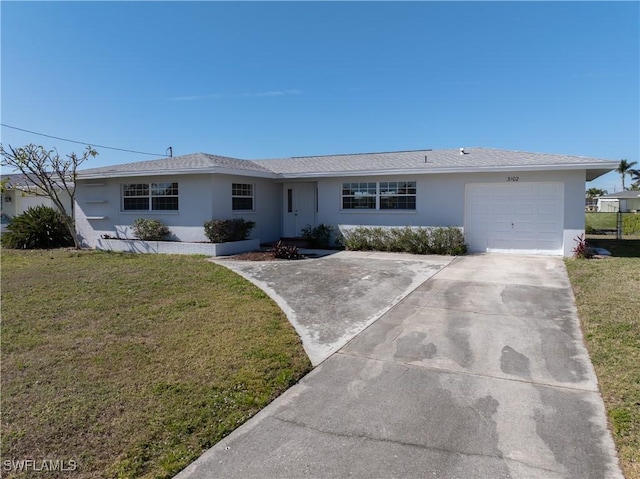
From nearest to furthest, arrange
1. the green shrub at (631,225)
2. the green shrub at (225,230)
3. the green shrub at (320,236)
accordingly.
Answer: the green shrub at (225,230)
the green shrub at (320,236)
the green shrub at (631,225)

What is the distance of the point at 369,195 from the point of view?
1557 cm

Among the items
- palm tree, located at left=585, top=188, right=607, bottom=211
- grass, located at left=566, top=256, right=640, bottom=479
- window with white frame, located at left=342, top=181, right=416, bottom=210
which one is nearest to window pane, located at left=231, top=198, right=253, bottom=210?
window with white frame, located at left=342, top=181, right=416, bottom=210

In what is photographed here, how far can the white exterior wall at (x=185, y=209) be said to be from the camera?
1456cm

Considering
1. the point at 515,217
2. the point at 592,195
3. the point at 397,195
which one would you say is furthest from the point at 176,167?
the point at 592,195

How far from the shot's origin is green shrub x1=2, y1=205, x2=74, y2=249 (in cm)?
1590

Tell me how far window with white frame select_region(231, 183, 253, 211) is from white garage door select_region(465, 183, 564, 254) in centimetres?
806

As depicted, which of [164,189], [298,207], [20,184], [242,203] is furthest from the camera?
[20,184]

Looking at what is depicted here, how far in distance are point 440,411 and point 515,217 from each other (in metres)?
11.4

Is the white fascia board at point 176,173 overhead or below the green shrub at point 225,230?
overhead

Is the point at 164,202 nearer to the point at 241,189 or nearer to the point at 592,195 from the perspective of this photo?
the point at 241,189

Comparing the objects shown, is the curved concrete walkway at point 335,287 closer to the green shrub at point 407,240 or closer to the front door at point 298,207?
the green shrub at point 407,240

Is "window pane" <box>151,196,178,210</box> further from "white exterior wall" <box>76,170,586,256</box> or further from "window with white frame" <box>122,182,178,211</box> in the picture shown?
"white exterior wall" <box>76,170,586,256</box>

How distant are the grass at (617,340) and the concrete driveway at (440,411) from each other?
0.12m

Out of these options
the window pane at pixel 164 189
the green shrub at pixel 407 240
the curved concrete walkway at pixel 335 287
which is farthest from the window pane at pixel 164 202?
the green shrub at pixel 407 240
